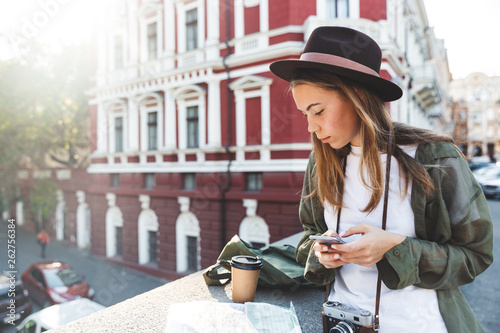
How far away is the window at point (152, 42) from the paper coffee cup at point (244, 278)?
40.5 feet

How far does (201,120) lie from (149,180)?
3595 mm

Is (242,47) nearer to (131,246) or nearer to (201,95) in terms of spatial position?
(201,95)

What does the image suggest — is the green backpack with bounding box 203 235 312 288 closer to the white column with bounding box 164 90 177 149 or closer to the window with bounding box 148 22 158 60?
the white column with bounding box 164 90 177 149

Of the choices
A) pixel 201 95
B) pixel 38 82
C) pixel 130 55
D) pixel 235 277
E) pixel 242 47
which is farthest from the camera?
pixel 38 82

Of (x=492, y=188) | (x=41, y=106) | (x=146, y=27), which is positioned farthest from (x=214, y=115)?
(x=492, y=188)

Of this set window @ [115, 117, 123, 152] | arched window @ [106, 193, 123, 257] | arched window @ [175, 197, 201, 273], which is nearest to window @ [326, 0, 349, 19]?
arched window @ [175, 197, 201, 273]

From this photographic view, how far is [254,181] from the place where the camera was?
34.1 ft

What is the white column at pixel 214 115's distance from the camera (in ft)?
35.5

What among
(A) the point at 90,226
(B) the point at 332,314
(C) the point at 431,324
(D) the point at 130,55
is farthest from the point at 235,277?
(A) the point at 90,226

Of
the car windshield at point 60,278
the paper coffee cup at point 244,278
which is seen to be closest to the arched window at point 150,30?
the car windshield at point 60,278

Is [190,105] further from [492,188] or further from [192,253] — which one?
[492,188]

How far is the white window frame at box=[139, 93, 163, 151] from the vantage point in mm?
12305

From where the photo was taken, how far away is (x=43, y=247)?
1526 centimetres

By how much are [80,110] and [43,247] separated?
6598mm
